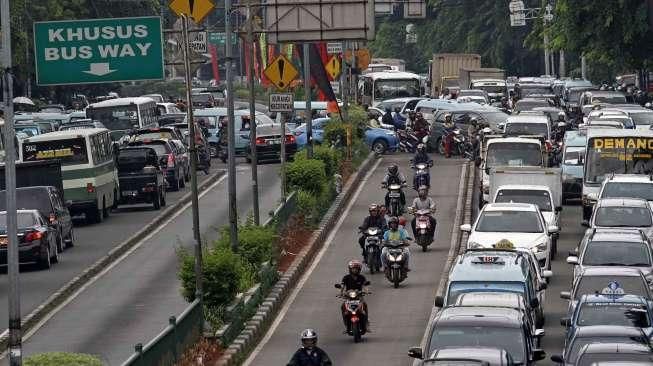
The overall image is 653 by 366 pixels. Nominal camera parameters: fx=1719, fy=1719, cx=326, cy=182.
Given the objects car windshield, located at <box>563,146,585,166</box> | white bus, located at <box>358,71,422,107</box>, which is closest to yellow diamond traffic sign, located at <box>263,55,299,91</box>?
car windshield, located at <box>563,146,585,166</box>

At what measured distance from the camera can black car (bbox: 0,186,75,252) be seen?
3944 cm

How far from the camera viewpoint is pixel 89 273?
119 ft

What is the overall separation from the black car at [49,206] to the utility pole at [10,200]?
1920cm

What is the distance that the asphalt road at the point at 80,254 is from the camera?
3353cm

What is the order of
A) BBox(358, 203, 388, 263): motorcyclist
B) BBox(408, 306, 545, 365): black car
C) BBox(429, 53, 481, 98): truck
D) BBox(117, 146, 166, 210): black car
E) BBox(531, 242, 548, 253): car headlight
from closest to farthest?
BBox(408, 306, 545, 365): black car → BBox(531, 242, 548, 253): car headlight → BBox(358, 203, 388, 263): motorcyclist → BBox(117, 146, 166, 210): black car → BBox(429, 53, 481, 98): truck

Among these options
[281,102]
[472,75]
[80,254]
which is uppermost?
[281,102]

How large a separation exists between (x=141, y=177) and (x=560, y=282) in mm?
17409

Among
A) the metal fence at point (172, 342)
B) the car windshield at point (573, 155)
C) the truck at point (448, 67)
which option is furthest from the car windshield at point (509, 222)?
the truck at point (448, 67)

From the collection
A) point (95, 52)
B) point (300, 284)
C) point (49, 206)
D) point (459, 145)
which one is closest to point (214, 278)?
point (95, 52)

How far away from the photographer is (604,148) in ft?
138

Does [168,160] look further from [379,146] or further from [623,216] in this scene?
[623,216]

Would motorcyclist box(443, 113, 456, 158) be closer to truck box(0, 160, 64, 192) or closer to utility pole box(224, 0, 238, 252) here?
truck box(0, 160, 64, 192)

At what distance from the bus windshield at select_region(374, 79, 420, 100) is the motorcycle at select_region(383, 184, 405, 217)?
42.3 metres

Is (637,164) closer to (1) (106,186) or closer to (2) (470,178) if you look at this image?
(2) (470,178)
